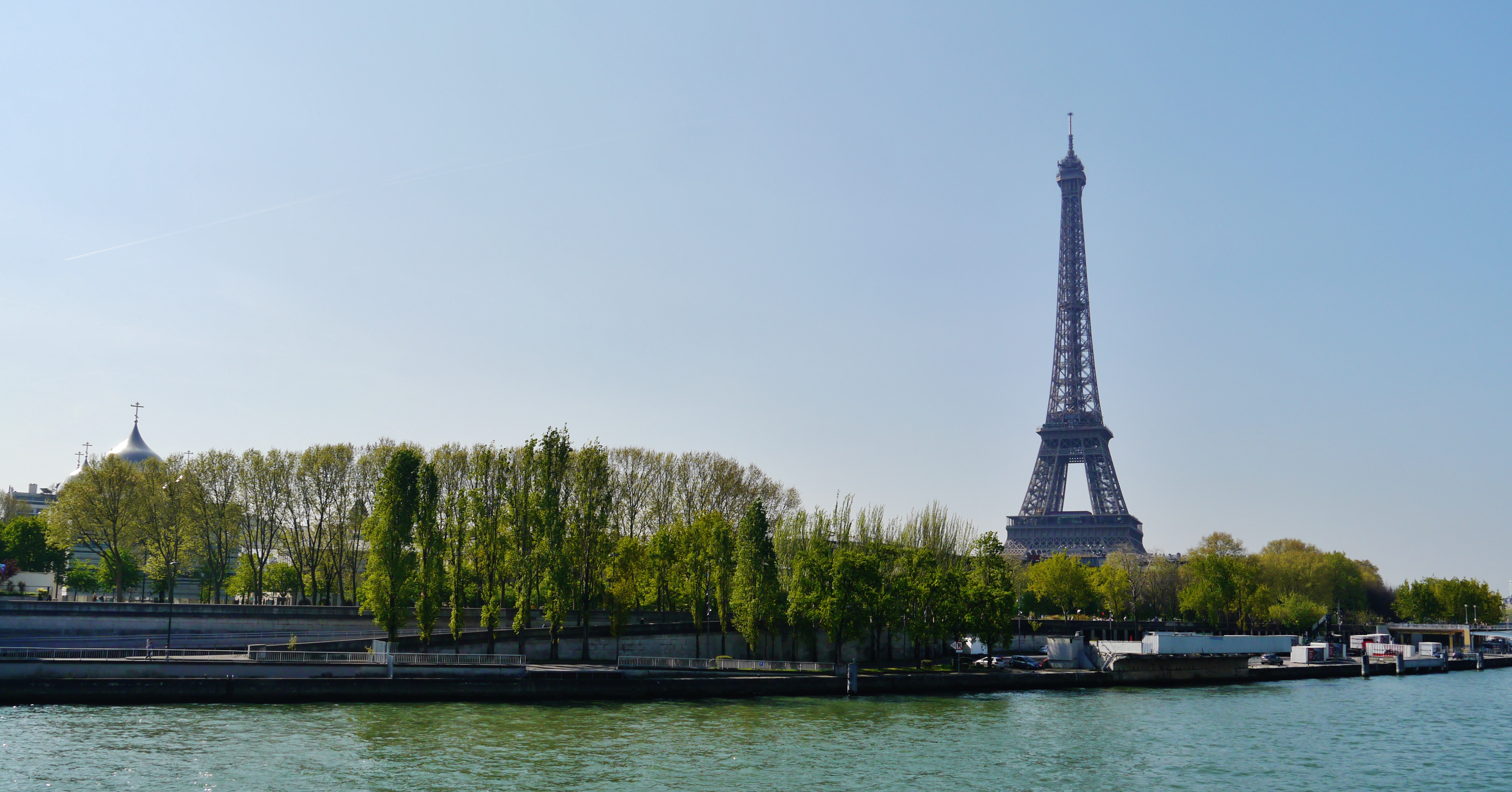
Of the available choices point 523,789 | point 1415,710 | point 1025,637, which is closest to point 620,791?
point 523,789

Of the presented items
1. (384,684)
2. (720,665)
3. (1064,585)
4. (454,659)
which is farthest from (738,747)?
(1064,585)

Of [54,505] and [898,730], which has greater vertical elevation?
[54,505]

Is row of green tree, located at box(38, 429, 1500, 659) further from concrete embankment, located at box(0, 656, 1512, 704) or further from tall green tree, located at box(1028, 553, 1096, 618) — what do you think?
tall green tree, located at box(1028, 553, 1096, 618)

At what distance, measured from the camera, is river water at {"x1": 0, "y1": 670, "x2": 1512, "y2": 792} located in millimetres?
37625

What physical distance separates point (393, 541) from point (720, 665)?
69.1ft

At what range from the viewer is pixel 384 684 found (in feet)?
182

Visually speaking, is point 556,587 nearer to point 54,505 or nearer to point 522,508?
point 522,508

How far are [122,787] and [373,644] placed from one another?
29.6m

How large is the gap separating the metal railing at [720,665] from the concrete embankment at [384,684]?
145cm

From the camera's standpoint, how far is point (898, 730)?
50.5 m

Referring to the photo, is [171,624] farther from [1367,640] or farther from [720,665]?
[1367,640]

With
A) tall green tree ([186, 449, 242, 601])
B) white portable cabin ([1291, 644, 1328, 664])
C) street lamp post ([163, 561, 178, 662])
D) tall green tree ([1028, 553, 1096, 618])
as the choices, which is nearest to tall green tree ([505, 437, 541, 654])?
street lamp post ([163, 561, 178, 662])

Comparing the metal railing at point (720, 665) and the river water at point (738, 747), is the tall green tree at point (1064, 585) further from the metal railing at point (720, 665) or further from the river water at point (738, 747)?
the metal railing at point (720, 665)

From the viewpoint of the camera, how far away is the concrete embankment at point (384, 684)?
169 feet
